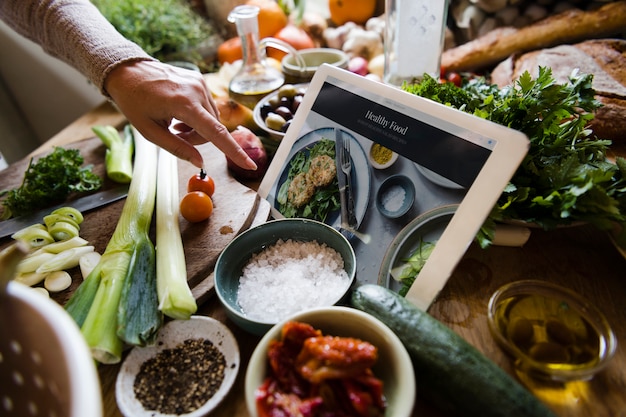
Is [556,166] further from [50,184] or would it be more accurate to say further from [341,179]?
[50,184]

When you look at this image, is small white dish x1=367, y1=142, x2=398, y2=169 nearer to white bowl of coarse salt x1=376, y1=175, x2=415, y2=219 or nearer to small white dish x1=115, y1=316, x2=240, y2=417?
white bowl of coarse salt x1=376, y1=175, x2=415, y2=219

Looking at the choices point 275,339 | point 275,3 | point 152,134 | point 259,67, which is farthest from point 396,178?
point 275,3

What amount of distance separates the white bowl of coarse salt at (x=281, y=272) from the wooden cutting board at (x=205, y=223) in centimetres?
8

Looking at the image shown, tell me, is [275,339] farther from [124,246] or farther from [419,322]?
[124,246]

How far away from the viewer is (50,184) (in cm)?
114

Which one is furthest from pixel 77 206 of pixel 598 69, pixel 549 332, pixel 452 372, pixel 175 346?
pixel 598 69

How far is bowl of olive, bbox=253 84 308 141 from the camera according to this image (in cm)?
119

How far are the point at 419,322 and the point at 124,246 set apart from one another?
622 millimetres

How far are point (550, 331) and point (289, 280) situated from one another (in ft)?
1.49

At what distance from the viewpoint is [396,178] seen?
833 mm

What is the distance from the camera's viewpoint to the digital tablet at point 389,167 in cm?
69

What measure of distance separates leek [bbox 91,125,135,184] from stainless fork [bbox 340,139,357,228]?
26.0 inches

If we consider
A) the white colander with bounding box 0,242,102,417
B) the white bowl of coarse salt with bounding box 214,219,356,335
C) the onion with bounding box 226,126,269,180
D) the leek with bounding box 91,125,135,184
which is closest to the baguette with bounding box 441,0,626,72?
the onion with bounding box 226,126,269,180

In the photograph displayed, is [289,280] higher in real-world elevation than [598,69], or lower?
lower
